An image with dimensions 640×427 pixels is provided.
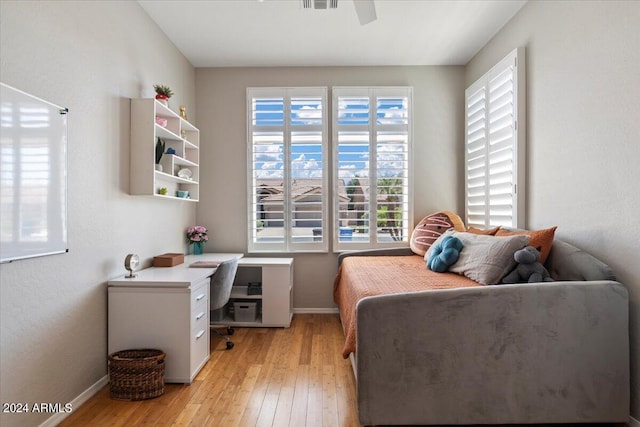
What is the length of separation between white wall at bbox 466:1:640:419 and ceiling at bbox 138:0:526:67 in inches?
23.9

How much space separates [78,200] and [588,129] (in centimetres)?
302

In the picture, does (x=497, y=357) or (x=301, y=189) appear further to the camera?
(x=301, y=189)

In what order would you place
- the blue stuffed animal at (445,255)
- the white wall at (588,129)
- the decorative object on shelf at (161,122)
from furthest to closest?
the decorative object on shelf at (161,122), the blue stuffed animal at (445,255), the white wall at (588,129)

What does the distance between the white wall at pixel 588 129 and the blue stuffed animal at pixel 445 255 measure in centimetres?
59

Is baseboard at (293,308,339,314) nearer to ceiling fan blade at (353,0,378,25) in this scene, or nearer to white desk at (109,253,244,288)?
white desk at (109,253,244,288)

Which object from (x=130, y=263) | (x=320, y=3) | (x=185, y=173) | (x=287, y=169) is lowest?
(x=130, y=263)

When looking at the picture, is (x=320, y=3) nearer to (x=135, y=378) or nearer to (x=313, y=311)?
(x=135, y=378)

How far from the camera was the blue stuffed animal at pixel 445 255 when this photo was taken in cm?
296

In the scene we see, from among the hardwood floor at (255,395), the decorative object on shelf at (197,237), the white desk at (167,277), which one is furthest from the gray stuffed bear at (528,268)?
the decorative object on shelf at (197,237)

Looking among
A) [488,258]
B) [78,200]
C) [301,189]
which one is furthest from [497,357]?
[301,189]

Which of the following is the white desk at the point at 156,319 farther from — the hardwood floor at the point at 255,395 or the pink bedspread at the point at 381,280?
the pink bedspread at the point at 381,280

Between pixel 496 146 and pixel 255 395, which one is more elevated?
pixel 496 146

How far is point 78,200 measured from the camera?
2260 mm

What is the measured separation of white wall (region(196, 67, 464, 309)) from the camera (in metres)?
4.28
